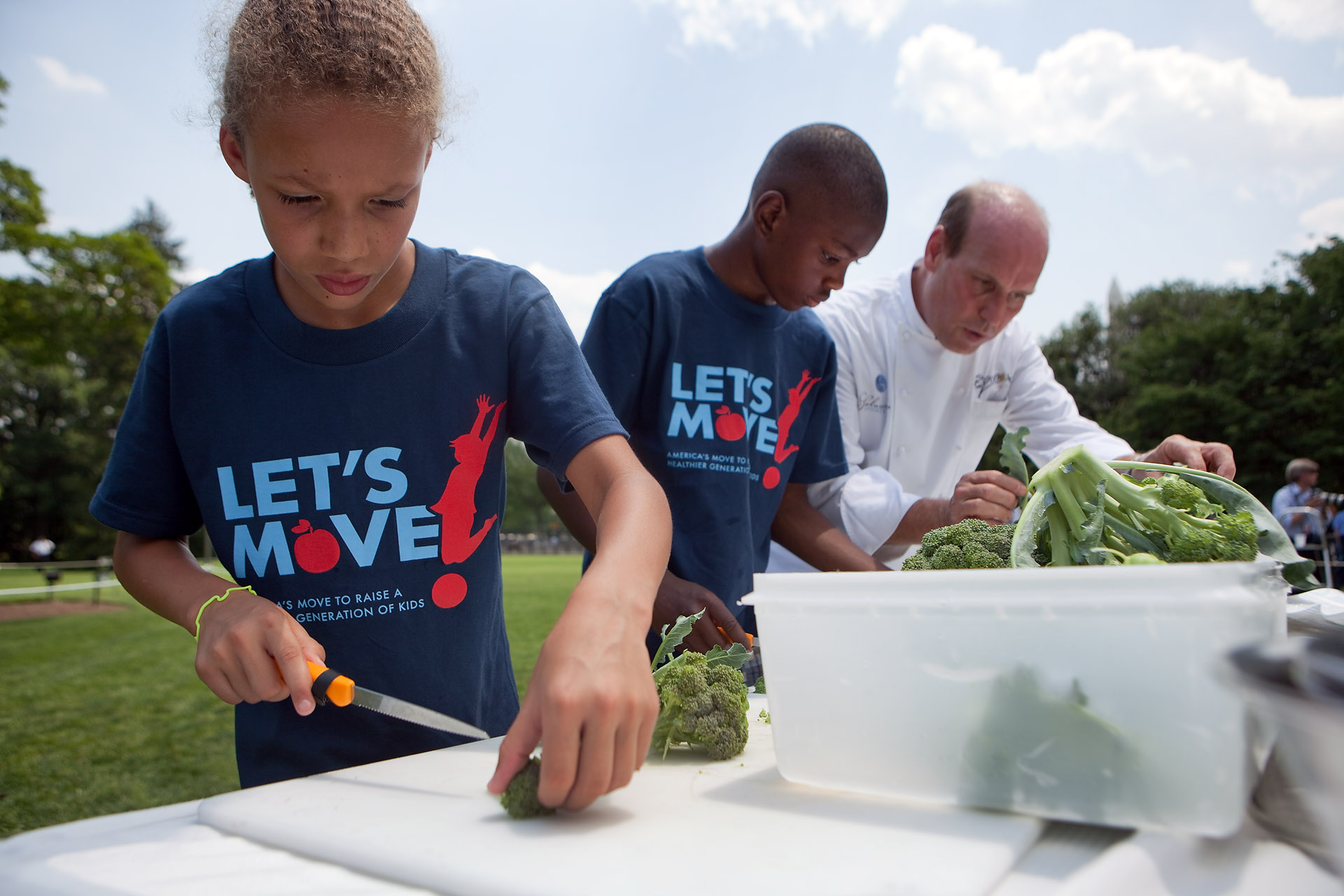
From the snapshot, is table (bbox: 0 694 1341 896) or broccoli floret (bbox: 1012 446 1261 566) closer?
table (bbox: 0 694 1341 896)

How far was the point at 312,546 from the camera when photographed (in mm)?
1509

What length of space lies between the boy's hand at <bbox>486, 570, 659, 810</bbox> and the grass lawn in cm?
389

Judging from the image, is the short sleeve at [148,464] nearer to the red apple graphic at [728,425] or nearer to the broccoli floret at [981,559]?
the red apple graphic at [728,425]

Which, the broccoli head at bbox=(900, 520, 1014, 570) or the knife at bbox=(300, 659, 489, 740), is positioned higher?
the broccoli head at bbox=(900, 520, 1014, 570)

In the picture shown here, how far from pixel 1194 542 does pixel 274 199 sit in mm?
1335

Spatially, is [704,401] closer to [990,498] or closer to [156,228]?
[990,498]

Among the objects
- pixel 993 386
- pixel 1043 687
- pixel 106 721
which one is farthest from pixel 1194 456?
pixel 106 721

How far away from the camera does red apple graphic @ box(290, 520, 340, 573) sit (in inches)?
59.4

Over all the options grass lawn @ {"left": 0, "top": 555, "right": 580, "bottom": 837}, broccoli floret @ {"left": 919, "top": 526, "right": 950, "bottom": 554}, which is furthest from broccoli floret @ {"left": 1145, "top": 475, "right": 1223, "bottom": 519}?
grass lawn @ {"left": 0, "top": 555, "right": 580, "bottom": 837}

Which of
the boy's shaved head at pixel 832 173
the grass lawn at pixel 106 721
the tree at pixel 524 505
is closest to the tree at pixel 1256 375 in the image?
the grass lawn at pixel 106 721

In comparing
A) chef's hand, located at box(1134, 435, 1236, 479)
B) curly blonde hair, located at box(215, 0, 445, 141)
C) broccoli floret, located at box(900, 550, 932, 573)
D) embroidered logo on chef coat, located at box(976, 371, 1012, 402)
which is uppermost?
curly blonde hair, located at box(215, 0, 445, 141)

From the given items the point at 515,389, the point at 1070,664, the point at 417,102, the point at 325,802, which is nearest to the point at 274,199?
the point at 417,102

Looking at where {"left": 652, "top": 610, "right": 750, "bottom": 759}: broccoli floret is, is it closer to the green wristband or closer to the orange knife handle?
the orange knife handle

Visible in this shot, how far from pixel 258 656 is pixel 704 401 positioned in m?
1.34
